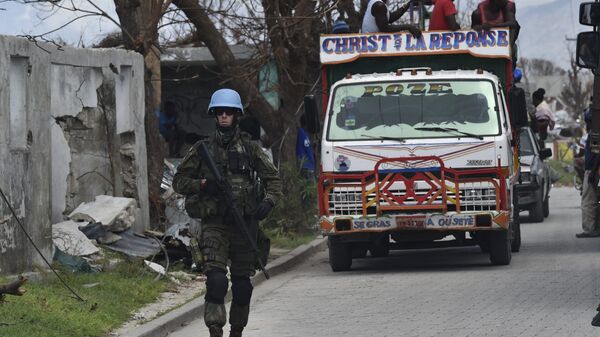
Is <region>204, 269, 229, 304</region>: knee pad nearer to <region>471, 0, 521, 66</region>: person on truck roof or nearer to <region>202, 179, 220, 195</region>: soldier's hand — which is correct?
<region>202, 179, 220, 195</region>: soldier's hand

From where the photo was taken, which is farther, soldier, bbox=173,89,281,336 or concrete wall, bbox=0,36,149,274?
concrete wall, bbox=0,36,149,274

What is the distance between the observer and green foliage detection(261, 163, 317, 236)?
62.8ft

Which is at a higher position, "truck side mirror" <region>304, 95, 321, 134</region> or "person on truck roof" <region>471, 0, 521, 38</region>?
"person on truck roof" <region>471, 0, 521, 38</region>

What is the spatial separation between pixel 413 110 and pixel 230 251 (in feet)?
20.4

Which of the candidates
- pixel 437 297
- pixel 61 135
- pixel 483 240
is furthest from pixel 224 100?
pixel 483 240

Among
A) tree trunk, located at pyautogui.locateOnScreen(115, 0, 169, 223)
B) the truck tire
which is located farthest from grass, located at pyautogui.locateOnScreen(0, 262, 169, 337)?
the truck tire

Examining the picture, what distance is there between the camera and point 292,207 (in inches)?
763

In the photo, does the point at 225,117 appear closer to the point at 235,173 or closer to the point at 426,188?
the point at 235,173

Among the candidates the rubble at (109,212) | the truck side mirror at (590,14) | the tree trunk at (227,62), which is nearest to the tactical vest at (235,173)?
the truck side mirror at (590,14)

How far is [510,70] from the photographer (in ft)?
52.9

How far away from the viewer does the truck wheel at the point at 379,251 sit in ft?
55.0

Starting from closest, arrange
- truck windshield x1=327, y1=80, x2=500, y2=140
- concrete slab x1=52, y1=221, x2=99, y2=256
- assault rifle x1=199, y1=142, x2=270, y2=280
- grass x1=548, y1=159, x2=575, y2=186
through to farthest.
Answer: assault rifle x1=199, y1=142, x2=270, y2=280 < concrete slab x1=52, y1=221, x2=99, y2=256 < truck windshield x1=327, y1=80, x2=500, y2=140 < grass x1=548, y1=159, x2=575, y2=186

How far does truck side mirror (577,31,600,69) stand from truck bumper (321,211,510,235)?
3.84 metres

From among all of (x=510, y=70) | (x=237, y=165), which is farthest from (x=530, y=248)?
(x=237, y=165)
